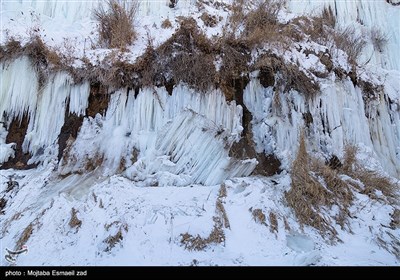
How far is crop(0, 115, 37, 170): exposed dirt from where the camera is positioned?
6375 mm

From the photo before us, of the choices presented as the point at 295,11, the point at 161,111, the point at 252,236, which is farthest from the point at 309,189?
the point at 295,11

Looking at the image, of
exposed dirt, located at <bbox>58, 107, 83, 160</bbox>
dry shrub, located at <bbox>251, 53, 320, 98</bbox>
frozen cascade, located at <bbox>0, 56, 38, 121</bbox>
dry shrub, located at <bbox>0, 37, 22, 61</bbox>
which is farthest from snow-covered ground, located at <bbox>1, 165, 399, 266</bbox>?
dry shrub, located at <bbox>0, 37, 22, 61</bbox>

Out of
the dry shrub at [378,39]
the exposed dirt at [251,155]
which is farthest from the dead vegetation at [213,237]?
the dry shrub at [378,39]

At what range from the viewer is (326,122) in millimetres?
7051

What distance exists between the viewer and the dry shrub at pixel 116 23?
23.7ft

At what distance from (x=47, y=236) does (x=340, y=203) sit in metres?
4.29

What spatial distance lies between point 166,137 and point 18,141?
2.74m

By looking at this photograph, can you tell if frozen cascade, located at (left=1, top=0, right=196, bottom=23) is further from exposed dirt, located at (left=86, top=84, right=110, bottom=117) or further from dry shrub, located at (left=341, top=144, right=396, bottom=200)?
dry shrub, located at (left=341, top=144, right=396, bottom=200)

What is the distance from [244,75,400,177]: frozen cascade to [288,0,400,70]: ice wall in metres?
2.20

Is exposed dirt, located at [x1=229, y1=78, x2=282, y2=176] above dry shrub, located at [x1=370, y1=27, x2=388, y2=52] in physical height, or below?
below

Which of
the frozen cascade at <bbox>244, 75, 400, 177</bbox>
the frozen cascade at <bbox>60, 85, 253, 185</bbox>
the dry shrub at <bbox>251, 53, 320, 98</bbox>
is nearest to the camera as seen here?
the frozen cascade at <bbox>60, 85, 253, 185</bbox>

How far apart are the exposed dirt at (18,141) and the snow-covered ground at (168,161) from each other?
10 cm
